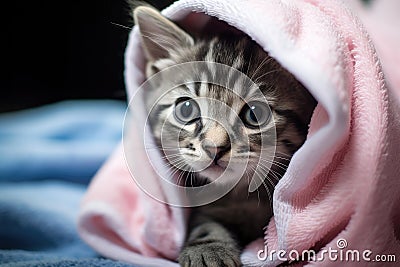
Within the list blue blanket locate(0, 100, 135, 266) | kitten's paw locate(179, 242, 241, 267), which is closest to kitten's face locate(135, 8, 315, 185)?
kitten's paw locate(179, 242, 241, 267)

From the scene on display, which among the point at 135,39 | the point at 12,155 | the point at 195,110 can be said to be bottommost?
the point at 12,155

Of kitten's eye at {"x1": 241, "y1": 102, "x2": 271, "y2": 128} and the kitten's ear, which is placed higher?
the kitten's ear

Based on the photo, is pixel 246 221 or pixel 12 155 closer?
pixel 246 221

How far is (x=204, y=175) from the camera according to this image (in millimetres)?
909

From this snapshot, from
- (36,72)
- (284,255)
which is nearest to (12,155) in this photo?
(36,72)

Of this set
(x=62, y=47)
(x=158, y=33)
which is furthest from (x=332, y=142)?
(x=62, y=47)

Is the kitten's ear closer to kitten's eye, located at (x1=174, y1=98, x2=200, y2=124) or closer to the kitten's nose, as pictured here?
kitten's eye, located at (x1=174, y1=98, x2=200, y2=124)

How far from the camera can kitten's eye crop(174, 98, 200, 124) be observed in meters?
0.89

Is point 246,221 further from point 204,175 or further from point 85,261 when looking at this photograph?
point 85,261

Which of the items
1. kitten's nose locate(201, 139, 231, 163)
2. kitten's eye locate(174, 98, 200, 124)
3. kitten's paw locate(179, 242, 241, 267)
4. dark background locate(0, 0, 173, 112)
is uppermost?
dark background locate(0, 0, 173, 112)

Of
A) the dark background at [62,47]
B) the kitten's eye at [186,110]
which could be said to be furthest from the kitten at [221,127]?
the dark background at [62,47]

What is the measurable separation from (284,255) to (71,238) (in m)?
0.55

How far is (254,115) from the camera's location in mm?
864

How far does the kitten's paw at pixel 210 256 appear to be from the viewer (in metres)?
0.88
